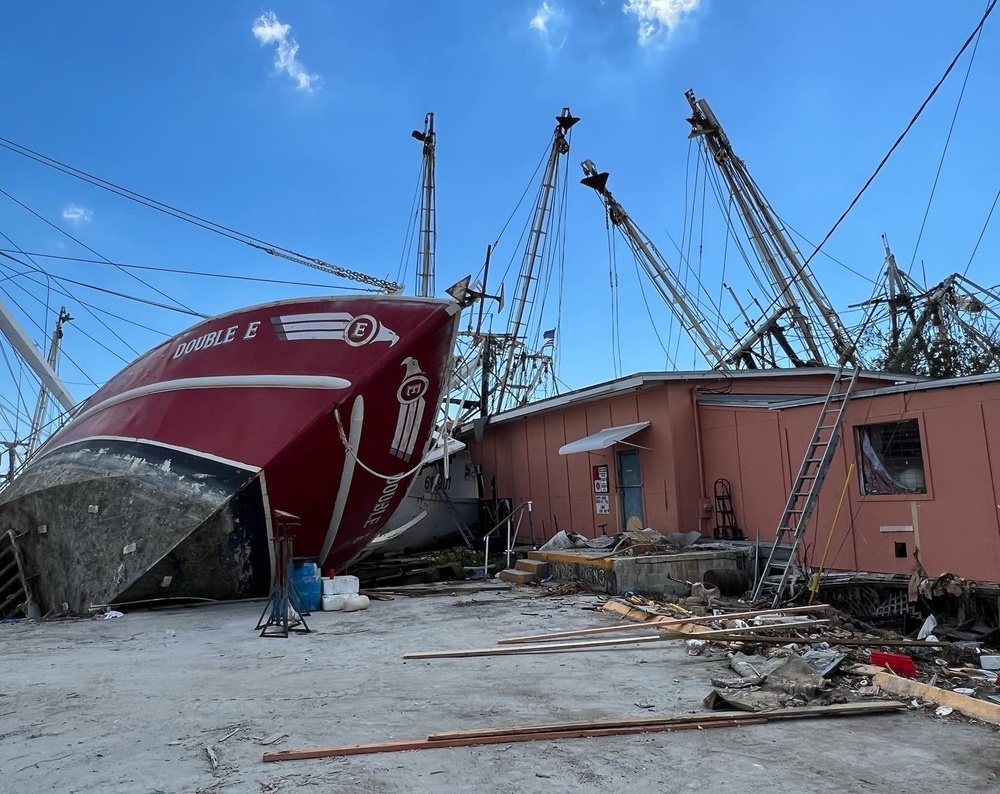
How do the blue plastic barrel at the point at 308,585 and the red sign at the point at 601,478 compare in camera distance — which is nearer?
the blue plastic barrel at the point at 308,585

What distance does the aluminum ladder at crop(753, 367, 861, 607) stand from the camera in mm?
9430

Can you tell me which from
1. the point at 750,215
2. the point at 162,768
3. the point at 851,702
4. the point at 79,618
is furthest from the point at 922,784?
the point at 750,215

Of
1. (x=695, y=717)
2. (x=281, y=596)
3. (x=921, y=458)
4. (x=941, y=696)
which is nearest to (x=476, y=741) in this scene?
(x=695, y=717)

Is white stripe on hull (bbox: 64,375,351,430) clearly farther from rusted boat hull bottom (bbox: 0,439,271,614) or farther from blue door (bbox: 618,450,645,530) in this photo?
blue door (bbox: 618,450,645,530)

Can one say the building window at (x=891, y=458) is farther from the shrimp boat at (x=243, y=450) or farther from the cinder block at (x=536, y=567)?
the shrimp boat at (x=243, y=450)

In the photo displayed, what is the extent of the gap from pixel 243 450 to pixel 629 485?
728 centimetres

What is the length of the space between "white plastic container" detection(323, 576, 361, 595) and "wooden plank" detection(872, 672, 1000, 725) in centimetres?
659

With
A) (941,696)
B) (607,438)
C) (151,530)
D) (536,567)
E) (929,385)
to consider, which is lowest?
(941,696)

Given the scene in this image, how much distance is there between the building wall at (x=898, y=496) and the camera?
8539mm

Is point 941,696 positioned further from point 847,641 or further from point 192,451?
point 192,451

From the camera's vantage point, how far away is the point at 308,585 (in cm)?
960

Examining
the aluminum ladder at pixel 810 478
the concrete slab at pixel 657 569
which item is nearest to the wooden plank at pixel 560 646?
the aluminum ladder at pixel 810 478

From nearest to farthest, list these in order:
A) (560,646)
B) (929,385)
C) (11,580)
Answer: (560,646) → (929,385) → (11,580)

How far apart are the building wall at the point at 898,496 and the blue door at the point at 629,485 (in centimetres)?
200
